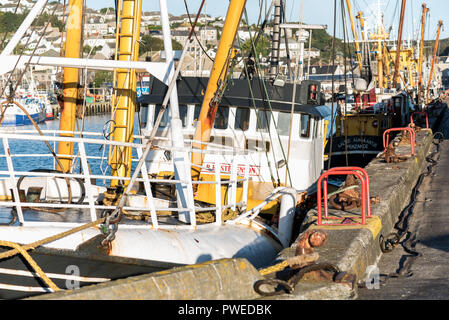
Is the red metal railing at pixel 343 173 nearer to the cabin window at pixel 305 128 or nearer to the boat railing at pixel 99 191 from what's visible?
the boat railing at pixel 99 191

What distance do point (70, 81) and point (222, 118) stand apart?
3.16 m

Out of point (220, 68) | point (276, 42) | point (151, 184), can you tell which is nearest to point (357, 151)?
point (276, 42)

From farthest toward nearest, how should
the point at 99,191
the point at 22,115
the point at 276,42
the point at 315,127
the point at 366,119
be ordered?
1. the point at 22,115
2. the point at 366,119
3. the point at 276,42
4. the point at 315,127
5. the point at 99,191

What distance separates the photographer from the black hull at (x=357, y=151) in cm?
2328

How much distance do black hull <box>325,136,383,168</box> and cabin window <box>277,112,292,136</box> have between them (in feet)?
37.6

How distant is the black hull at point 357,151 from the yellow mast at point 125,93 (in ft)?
45.7

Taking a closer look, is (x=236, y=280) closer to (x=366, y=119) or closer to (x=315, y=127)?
(x=315, y=127)

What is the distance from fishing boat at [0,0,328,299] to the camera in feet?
21.1

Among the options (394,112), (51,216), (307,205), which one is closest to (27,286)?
(51,216)

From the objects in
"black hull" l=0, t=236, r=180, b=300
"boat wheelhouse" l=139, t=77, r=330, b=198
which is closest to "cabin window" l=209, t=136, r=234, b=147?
"boat wheelhouse" l=139, t=77, r=330, b=198

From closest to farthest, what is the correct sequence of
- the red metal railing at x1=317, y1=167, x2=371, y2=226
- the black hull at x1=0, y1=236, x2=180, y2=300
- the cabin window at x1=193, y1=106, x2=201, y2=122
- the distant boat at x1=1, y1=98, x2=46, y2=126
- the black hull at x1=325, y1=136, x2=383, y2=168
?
the black hull at x1=0, y1=236, x2=180, y2=300
the red metal railing at x1=317, y1=167, x2=371, y2=226
the cabin window at x1=193, y1=106, x2=201, y2=122
the black hull at x1=325, y1=136, x2=383, y2=168
the distant boat at x1=1, y1=98, x2=46, y2=126

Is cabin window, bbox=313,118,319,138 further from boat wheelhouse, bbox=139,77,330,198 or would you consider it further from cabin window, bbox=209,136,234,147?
cabin window, bbox=209,136,234,147

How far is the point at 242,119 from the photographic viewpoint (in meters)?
12.3
